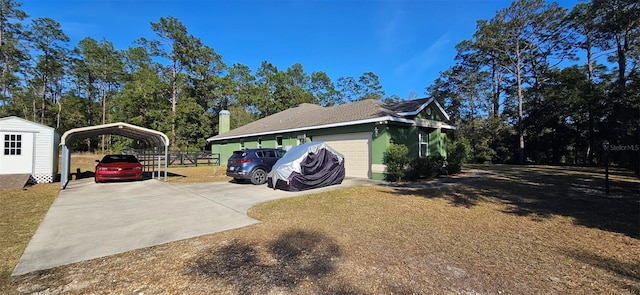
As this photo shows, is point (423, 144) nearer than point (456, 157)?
No

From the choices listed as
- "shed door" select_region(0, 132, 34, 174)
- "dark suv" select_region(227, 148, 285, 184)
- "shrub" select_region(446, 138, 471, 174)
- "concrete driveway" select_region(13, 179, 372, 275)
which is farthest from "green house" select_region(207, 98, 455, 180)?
"shed door" select_region(0, 132, 34, 174)

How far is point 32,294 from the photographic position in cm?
281

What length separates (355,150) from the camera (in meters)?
13.2

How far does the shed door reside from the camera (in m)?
11.1

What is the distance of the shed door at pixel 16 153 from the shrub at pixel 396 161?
15.1m

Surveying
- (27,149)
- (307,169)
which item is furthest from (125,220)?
(27,149)

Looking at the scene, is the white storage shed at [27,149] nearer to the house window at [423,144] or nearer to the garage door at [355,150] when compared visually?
the garage door at [355,150]

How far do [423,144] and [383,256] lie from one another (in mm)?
11477

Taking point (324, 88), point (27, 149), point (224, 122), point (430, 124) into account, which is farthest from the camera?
point (324, 88)

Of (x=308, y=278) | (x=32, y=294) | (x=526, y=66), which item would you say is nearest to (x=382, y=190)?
(x=308, y=278)

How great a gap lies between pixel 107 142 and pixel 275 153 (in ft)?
121

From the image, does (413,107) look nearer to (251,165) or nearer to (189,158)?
(251,165)

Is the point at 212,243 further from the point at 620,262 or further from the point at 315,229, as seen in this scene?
the point at 620,262

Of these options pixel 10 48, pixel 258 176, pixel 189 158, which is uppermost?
pixel 10 48
